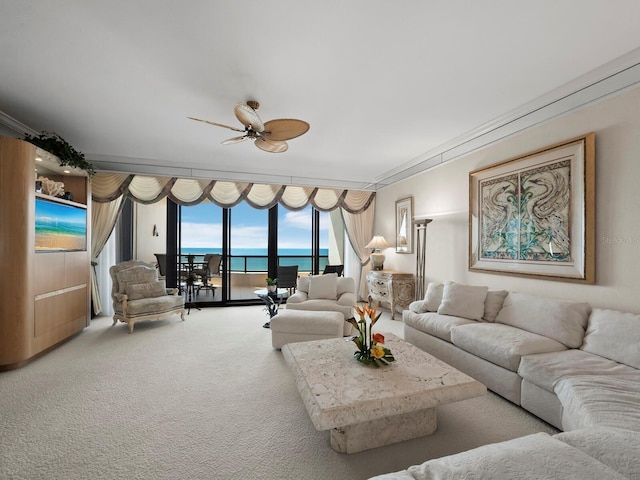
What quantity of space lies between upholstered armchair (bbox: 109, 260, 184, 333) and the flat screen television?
66 cm

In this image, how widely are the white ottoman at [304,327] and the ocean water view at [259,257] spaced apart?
9.73 feet

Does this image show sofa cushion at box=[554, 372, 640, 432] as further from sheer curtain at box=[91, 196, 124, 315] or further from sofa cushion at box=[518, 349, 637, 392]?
sheer curtain at box=[91, 196, 124, 315]

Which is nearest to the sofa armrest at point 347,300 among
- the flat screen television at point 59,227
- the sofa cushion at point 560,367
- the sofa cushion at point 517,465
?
the sofa cushion at point 560,367

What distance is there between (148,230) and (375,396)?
7.14 meters

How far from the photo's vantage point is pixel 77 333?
4.11m

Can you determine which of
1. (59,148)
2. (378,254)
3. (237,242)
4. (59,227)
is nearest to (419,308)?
(378,254)

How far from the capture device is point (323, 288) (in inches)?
182

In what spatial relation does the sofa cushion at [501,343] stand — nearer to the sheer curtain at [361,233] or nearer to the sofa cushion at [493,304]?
the sofa cushion at [493,304]

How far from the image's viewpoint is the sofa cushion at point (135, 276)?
448 cm

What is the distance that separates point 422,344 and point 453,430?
1434mm

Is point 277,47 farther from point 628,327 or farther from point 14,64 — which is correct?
point 628,327

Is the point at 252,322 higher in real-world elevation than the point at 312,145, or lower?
lower

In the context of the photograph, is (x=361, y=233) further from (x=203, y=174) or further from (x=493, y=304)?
(x=493, y=304)

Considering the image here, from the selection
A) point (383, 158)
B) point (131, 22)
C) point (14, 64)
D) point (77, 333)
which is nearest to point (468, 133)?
point (383, 158)
